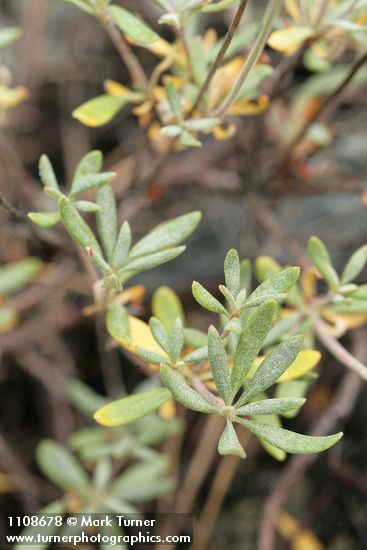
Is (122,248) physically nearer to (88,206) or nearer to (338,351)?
(88,206)

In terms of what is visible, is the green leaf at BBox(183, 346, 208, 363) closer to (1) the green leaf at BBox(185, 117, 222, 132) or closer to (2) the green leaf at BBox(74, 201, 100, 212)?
(2) the green leaf at BBox(74, 201, 100, 212)

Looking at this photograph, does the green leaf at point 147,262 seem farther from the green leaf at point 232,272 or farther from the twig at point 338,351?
the twig at point 338,351

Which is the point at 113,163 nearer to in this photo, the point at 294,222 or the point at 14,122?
the point at 14,122

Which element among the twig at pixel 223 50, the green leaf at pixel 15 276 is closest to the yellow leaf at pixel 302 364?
the twig at pixel 223 50

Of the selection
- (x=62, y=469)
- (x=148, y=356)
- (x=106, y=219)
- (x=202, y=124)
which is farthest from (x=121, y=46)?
(x=62, y=469)

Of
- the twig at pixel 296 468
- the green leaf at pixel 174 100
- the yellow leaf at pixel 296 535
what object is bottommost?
the yellow leaf at pixel 296 535

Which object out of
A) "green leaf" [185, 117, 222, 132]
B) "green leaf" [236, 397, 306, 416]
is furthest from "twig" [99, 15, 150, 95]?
"green leaf" [236, 397, 306, 416]

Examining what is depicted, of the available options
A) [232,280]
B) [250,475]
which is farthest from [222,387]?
[250,475]
